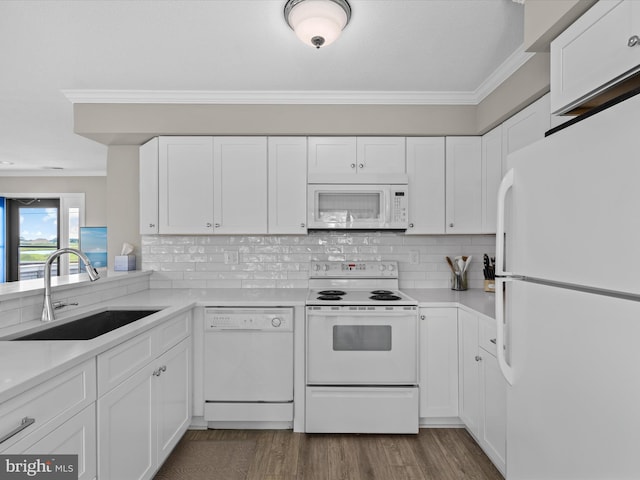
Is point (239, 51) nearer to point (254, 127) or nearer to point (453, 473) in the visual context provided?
point (254, 127)

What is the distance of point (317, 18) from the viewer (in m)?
1.78

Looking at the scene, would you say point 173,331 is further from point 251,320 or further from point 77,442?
point 77,442

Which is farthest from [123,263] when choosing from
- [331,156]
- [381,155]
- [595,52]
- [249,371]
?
[595,52]

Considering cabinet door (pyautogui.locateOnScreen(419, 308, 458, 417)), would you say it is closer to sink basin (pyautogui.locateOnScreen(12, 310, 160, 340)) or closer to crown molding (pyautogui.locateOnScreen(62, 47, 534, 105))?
crown molding (pyautogui.locateOnScreen(62, 47, 534, 105))

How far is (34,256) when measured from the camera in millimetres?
6707

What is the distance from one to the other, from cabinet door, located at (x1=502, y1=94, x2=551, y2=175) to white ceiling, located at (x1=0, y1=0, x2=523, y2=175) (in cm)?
38

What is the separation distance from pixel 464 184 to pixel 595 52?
5.77ft

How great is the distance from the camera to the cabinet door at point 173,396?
2.09m

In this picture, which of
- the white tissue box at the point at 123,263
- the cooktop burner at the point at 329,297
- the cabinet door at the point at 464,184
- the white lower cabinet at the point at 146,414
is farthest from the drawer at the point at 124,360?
the cabinet door at the point at 464,184

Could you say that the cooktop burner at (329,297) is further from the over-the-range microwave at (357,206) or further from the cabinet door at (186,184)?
the cabinet door at (186,184)

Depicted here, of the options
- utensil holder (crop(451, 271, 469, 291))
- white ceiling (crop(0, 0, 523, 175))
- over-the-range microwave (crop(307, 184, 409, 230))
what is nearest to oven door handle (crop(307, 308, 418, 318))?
over-the-range microwave (crop(307, 184, 409, 230))

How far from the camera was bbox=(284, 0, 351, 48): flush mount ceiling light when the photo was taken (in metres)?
1.76

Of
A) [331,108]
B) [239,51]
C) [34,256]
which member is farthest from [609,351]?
[34,256]

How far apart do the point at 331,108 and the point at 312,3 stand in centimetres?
123
